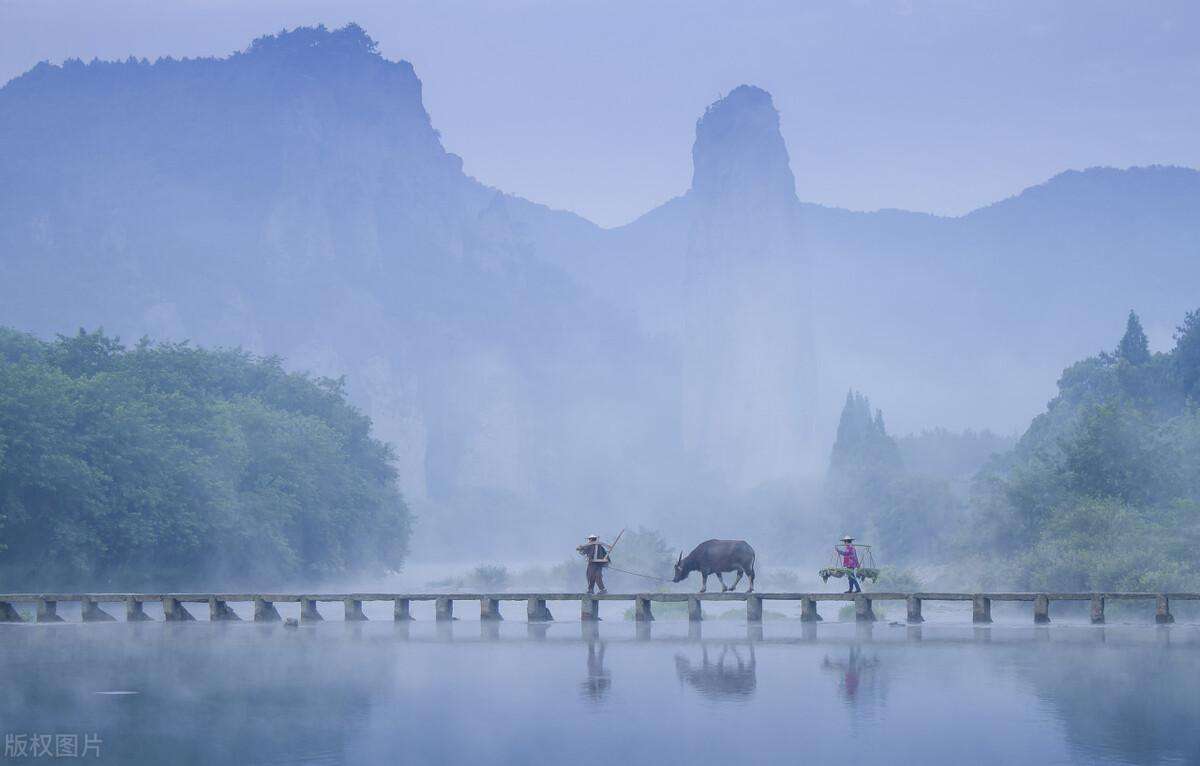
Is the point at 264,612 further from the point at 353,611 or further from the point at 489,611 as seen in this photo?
the point at 489,611

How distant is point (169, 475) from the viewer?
7419 cm

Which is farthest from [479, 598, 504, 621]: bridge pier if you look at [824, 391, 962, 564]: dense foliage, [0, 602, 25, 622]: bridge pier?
[824, 391, 962, 564]: dense foliage

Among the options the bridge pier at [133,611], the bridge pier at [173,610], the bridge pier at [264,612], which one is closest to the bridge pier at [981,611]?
the bridge pier at [264,612]

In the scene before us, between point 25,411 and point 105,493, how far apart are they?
570 cm

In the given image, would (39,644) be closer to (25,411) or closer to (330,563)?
(25,411)

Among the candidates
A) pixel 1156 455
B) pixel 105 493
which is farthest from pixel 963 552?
pixel 105 493

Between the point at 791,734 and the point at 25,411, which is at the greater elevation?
the point at 25,411

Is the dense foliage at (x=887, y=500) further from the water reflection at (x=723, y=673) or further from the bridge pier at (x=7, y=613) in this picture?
the bridge pier at (x=7, y=613)

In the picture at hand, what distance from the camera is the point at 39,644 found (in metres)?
41.0

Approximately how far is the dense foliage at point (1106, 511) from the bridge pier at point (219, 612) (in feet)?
114

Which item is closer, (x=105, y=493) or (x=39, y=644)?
(x=39, y=644)

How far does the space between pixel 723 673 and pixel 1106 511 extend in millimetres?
37607

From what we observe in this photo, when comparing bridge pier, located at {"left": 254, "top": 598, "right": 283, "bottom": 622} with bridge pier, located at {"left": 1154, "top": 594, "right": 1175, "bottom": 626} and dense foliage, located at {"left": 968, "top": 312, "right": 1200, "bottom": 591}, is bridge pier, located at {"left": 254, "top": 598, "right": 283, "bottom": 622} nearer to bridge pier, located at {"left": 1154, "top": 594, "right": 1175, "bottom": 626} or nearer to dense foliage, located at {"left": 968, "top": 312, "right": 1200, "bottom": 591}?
bridge pier, located at {"left": 1154, "top": 594, "right": 1175, "bottom": 626}


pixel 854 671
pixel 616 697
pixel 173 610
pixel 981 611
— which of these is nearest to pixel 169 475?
pixel 173 610
